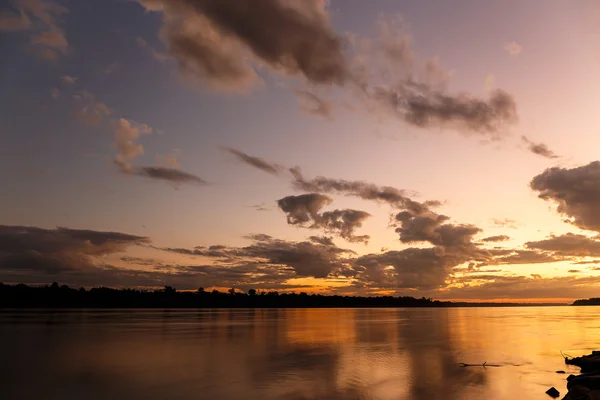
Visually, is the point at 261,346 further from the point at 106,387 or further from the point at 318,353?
the point at 106,387

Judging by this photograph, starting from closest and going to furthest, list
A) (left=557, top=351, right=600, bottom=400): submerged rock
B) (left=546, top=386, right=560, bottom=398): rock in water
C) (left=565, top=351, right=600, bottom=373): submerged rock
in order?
1. (left=557, top=351, right=600, bottom=400): submerged rock
2. (left=546, top=386, right=560, bottom=398): rock in water
3. (left=565, top=351, right=600, bottom=373): submerged rock

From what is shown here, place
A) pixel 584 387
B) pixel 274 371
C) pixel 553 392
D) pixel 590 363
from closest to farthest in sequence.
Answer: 1. pixel 584 387
2. pixel 553 392
3. pixel 590 363
4. pixel 274 371

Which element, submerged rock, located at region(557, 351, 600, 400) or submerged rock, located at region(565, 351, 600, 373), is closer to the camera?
submerged rock, located at region(557, 351, 600, 400)

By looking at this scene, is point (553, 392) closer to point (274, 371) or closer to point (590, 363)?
point (590, 363)

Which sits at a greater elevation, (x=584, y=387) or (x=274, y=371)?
(x=584, y=387)

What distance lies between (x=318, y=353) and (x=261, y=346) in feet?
36.0

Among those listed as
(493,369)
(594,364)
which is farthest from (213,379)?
(594,364)

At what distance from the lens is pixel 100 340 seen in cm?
6669

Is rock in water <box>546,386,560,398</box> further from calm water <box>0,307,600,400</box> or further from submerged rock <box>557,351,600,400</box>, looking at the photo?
submerged rock <box>557,351,600,400</box>

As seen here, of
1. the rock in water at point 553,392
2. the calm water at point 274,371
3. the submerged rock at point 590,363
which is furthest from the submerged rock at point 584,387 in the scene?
the calm water at point 274,371

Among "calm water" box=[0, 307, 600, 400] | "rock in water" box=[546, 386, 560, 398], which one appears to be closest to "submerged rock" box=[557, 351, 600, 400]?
"rock in water" box=[546, 386, 560, 398]

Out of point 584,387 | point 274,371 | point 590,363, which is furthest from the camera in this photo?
point 274,371

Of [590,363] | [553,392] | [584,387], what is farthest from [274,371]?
[590,363]

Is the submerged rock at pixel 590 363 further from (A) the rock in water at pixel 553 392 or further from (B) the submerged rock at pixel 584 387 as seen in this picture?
(A) the rock in water at pixel 553 392
